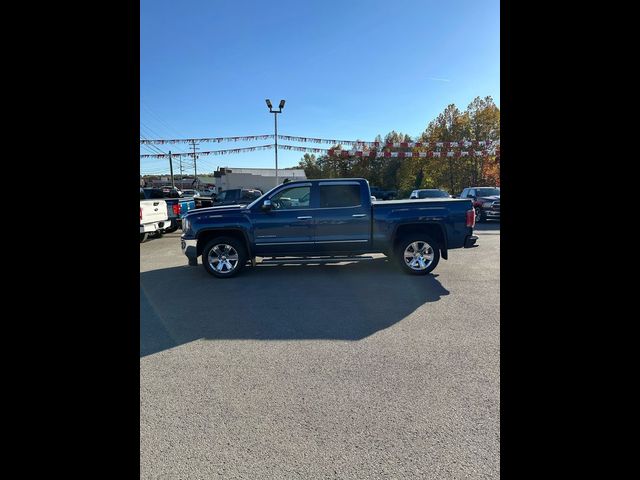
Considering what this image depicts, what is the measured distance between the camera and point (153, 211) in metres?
11.5

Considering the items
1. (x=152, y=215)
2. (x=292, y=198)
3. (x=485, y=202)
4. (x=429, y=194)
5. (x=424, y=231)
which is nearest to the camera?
(x=424, y=231)

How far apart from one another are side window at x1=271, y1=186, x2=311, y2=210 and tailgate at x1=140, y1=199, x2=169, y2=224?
5.32 metres

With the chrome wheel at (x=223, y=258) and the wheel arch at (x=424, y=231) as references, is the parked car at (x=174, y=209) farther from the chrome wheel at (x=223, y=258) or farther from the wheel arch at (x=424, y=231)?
the wheel arch at (x=424, y=231)

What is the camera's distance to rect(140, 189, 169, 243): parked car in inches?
421

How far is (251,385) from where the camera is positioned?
9.75 feet

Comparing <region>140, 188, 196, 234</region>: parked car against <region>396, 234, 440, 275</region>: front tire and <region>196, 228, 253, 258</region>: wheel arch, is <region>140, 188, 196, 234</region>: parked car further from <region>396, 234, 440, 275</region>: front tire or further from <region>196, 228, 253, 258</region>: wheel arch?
<region>396, 234, 440, 275</region>: front tire

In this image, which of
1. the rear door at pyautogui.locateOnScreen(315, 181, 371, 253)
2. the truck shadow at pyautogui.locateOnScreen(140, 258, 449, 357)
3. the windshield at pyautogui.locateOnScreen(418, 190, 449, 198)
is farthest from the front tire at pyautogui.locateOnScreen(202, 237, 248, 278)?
the windshield at pyautogui.locateOnScreen(418, 190, 449, 198)

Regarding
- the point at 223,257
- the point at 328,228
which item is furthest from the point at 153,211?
the point at 328,228

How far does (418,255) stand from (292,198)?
9.35ft

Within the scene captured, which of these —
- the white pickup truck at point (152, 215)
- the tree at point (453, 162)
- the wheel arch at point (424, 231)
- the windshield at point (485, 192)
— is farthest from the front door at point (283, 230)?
the tree at point (453, 162)

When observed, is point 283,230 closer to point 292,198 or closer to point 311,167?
point 292,198

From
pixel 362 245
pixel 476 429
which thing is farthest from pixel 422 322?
pixel 362 245
